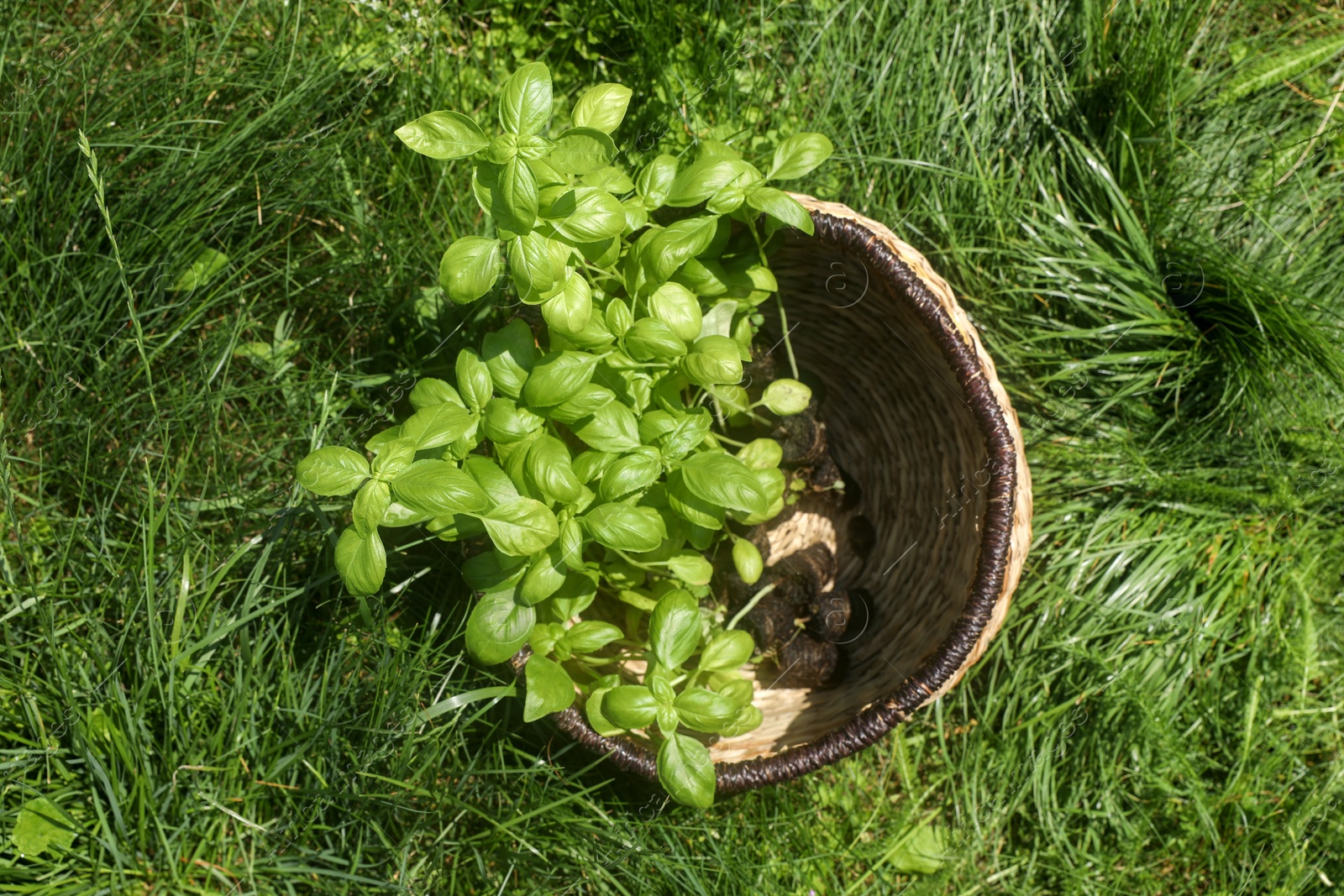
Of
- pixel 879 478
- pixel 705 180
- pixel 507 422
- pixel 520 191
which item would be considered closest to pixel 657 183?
pixel 705 180

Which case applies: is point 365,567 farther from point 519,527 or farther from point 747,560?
point 747,560

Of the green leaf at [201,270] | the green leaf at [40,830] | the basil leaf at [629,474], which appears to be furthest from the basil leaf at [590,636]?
the green leaf at [201,270]

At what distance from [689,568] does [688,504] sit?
0.50 ft

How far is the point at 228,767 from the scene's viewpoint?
1.51 meters

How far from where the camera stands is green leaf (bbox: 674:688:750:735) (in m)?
1.33

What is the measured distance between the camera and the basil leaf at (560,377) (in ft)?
4.17

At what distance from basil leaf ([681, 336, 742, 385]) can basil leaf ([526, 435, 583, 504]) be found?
0.73ft

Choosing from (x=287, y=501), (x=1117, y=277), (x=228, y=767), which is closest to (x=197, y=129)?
(x=287, y=501)

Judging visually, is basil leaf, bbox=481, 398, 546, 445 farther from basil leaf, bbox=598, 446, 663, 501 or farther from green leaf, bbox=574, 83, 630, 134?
green leaf, bbox=574, 83, 630, 134

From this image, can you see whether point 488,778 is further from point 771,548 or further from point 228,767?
point 771,548

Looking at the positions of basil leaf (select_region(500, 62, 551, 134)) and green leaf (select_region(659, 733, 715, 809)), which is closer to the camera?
basil leaf (select_region(500, 62, 551, 134))

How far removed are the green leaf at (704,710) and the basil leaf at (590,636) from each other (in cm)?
14

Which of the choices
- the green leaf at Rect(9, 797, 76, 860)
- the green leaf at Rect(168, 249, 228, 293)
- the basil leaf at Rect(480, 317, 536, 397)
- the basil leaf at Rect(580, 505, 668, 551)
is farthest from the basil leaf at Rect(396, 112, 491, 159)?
the green leaf at Rect(9, 797, 76, 860)

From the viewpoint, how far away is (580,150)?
1240mm
